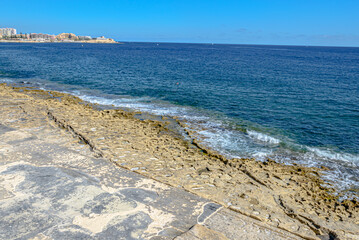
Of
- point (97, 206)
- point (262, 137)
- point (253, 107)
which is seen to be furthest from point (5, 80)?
point (97, 206)

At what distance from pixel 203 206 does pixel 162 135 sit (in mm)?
9380

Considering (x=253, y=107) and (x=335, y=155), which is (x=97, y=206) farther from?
(x=253, y=107)

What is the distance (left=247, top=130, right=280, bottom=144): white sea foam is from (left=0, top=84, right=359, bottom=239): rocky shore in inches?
157

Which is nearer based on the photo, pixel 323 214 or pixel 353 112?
pixel 323 214

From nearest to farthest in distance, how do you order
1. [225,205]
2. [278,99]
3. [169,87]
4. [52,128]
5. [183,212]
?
[183,212] → [225,205] → [52,128] → [278,99] → [169,87]

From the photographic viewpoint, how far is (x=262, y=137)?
794 inches

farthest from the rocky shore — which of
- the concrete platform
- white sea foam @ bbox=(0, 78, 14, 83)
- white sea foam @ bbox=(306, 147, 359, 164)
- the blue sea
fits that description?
white sea foam @ bbox=(0, 78, 14, 83)

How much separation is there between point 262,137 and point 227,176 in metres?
8.05

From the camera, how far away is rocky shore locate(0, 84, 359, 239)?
33.3 feet

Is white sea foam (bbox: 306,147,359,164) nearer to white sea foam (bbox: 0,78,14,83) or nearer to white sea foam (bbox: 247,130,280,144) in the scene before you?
white sea foam (bbox: 247,130,280,144)

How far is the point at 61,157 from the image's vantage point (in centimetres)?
1373

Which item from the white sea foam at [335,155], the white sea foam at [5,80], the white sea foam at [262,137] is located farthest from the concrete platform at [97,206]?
the white sea foam at [5,80]

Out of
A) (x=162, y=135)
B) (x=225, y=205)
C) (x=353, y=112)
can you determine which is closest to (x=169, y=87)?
(x=162, y=135)

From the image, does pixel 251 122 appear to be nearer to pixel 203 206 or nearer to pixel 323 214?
pixel 323 214
